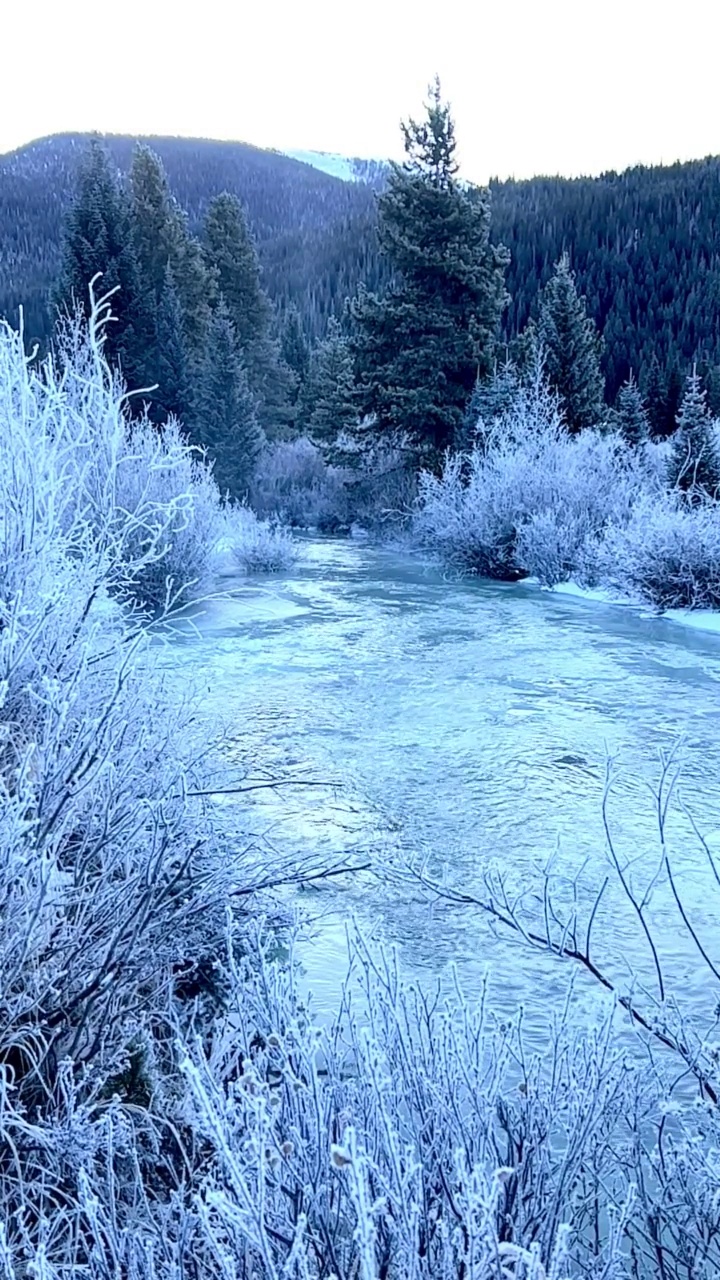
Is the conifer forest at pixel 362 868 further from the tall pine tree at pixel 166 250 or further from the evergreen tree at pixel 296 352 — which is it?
the evergreen tree at pixel 296 352

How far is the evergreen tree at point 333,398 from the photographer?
77.8 feet

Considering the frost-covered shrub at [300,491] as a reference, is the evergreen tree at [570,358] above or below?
above

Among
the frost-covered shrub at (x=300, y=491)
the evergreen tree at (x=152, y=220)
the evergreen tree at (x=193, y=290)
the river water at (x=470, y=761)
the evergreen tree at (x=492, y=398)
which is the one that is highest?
the evergreen tree at (x=152, y=220)

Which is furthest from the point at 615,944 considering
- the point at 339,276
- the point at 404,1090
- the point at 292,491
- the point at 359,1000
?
the point at 339,276

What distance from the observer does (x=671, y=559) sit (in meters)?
12.2

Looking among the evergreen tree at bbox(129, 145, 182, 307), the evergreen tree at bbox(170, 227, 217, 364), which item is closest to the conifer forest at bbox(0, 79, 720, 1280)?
the evergreen tree at bbox(170, 227, 217, 364)

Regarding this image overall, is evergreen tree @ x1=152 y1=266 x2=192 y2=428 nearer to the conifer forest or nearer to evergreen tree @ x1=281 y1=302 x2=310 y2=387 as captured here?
the conifer forest

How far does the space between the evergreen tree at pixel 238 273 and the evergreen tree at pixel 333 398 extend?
117 inches

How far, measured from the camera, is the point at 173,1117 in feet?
8.66

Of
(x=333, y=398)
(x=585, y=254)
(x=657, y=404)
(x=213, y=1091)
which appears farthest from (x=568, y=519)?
(x=585, y=254)

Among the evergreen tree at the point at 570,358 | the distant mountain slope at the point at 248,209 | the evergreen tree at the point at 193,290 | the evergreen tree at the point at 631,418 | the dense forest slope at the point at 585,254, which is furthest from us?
the distant mountain slope at the point at 248,209

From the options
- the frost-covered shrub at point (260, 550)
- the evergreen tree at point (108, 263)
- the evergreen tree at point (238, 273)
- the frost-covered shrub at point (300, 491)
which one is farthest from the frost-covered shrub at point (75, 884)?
the evergreen tree at point (238, 273)

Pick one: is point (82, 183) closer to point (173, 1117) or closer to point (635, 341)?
point (173, 1117)

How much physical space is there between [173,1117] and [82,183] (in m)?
→ 32.5
